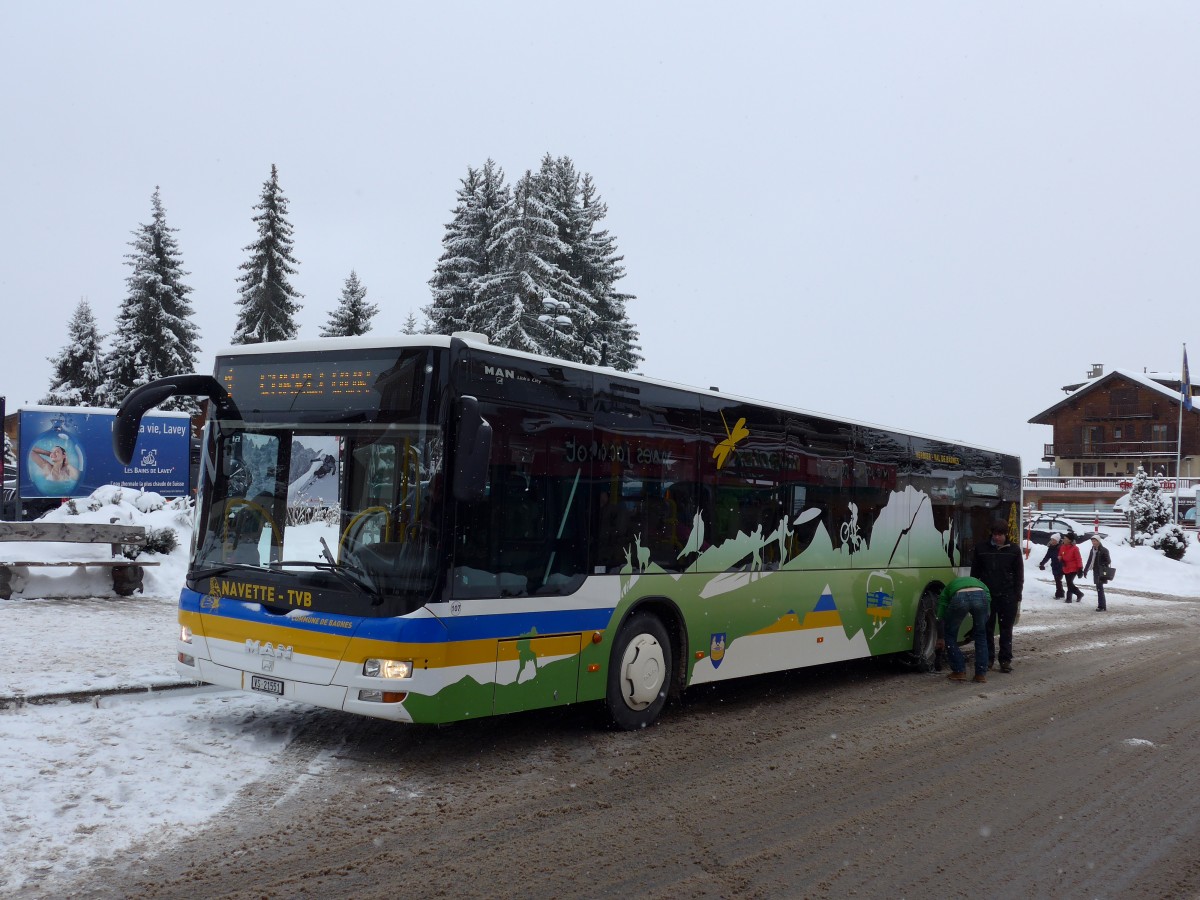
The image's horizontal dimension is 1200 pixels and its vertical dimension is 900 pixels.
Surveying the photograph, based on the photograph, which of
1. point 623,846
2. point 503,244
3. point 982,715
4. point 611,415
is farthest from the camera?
point 503,244

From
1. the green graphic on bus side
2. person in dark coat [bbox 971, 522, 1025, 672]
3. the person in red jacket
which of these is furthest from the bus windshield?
the person in red jacket

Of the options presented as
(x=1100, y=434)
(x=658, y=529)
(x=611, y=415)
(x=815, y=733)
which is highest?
(x=1100, y=434)

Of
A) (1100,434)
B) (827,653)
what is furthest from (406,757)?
(1100,434)

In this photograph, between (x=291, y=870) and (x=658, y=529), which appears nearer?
(x=291, y=870)

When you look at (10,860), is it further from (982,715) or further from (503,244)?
(503,244)

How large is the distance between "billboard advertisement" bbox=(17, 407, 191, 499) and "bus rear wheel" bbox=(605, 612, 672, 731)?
20937 mm

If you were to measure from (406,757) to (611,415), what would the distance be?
2.97m

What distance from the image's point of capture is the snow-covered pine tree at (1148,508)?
48.0m

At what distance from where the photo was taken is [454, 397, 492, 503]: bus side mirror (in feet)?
21.1

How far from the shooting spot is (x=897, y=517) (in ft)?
39.8

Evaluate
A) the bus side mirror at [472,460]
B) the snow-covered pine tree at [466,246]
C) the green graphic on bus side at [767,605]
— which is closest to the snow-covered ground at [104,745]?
the green graphic on bus side at [767,605]

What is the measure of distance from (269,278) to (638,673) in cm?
4427

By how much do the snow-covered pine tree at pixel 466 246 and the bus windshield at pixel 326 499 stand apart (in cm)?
3684

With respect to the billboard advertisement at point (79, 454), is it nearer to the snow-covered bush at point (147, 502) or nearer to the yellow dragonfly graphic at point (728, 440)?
the snow-covered bush at point (147, 502)
